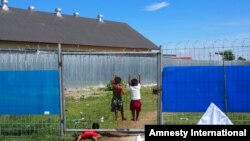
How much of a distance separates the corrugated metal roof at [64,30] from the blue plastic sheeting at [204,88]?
2554cm

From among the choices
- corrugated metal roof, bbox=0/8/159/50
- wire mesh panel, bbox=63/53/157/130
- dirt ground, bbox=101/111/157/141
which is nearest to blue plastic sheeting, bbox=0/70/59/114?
wire mesh panel, bbox=63/53/157/130

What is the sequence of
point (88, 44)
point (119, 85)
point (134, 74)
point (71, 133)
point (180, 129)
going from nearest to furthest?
point (180, 129) → point (71, 133) → point (119, 85) → point (134, 74) → point (88, 44)

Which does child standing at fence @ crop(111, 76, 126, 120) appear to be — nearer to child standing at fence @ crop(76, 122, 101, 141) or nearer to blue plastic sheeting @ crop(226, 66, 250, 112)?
child standing at fence @ crop(76, 122, 101, 141)

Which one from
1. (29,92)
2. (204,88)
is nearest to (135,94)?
(204,88)

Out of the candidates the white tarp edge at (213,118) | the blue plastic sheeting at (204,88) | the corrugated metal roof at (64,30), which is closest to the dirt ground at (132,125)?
the blue plastic sheeting at (204,88)

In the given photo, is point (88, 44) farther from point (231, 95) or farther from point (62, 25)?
point (231, 95)

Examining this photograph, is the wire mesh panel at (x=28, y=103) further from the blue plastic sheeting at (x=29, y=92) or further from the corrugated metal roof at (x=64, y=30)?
the corrugated metal roof at (x=64, y=30)

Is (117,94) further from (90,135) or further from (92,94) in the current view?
(92,94)

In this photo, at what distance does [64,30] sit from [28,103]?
32.9 m

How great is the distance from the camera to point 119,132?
10.1 metres

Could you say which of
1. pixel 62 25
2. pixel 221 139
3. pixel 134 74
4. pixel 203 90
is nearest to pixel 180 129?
pixel 221 139

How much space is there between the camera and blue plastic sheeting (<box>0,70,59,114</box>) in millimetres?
10023

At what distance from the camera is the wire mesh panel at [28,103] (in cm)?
1004

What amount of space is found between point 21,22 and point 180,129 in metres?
35.4
